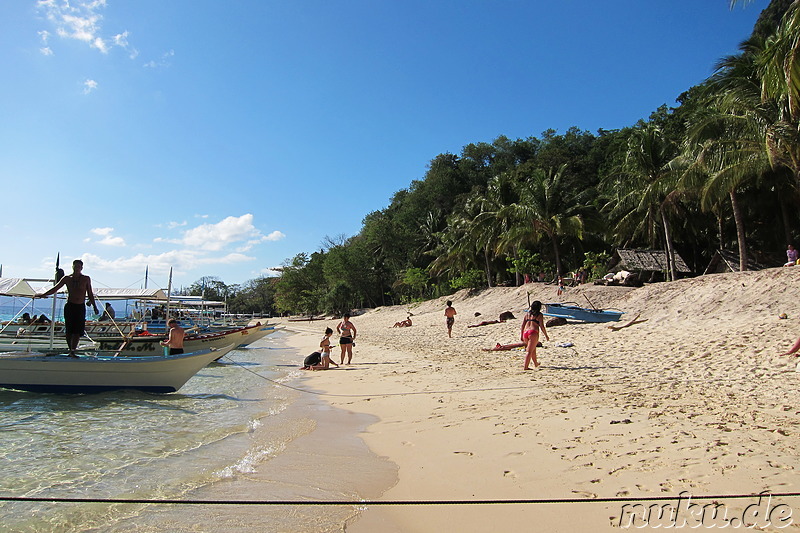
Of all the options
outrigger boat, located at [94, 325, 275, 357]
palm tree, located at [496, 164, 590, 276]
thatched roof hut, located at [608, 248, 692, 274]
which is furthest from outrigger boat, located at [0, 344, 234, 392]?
thatched roof hut, located at [608, 248, 692, 274]

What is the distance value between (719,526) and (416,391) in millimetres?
6279

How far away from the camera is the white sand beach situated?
3.84 meters

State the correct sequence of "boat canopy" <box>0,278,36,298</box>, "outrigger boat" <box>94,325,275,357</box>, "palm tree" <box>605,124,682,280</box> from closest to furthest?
"boat canopy" <box>0,278,36,298</box> → "outrigger boat" <box>94,325,275,357</box> → "palm tree" <box>605,124,682,280</box>

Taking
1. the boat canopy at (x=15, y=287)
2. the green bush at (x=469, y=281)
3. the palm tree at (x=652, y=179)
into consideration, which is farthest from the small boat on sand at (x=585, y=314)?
the green bush at (x=469, y=281)

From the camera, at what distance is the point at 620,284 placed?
25.4 meters

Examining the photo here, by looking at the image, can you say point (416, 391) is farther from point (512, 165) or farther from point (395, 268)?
point (512, 165)

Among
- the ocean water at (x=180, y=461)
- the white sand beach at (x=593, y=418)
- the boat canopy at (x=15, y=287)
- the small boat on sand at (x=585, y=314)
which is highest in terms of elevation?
the boat canopy at (x=15, y=287)

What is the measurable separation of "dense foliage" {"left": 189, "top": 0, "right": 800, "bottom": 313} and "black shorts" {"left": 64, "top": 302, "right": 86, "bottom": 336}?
1476 cm

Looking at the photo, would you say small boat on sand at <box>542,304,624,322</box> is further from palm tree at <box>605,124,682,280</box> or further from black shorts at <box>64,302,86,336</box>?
black shorts at <box>64,302,86,336</box>

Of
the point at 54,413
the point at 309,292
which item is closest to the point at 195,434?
the point at 54,413

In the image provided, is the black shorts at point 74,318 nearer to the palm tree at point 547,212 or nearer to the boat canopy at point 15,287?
the boat canopy at point 15,287

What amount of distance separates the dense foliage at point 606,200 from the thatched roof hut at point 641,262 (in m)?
1.13

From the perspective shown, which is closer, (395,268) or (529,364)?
(529,364)

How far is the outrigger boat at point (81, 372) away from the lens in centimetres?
961
